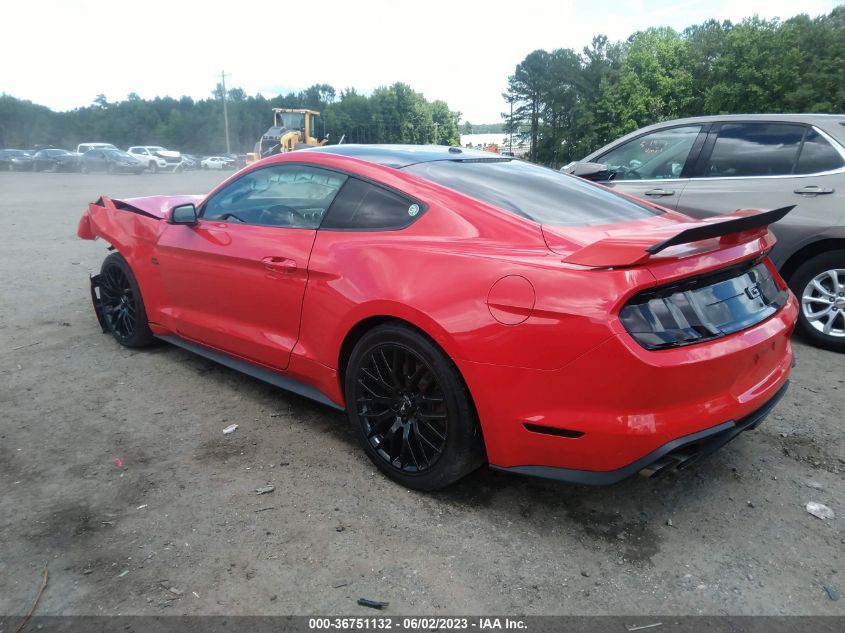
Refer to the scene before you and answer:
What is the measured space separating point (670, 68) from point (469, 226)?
61.2 meters

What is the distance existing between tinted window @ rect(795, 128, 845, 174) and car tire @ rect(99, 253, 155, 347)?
5211 mm

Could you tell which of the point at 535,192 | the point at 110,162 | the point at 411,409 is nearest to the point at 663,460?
the point at 411,409

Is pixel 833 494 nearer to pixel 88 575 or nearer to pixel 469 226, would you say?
pixel 469 226

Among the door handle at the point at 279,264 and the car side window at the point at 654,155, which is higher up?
the car side window at the point at 654,155

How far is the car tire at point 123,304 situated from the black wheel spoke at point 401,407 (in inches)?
93.7

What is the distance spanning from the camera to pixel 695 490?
9.43ft

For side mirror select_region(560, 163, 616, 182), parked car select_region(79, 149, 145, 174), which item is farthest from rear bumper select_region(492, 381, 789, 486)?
parked car select_region(79, 149, 145, 174)

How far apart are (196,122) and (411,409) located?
337 ft

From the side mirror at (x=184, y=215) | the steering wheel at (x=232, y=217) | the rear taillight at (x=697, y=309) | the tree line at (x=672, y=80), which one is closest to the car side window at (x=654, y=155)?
the rear taillight at (x=697, y=309)

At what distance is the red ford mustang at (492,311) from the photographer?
2.23 m

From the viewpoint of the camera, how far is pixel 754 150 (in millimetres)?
5223

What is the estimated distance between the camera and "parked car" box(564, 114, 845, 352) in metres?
4.73

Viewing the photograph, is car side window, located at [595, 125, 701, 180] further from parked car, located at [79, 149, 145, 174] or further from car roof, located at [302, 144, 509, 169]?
parked car, located at [79, 149, 145, 174]

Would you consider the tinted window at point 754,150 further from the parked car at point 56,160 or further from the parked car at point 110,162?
the parked car at point 56,160
